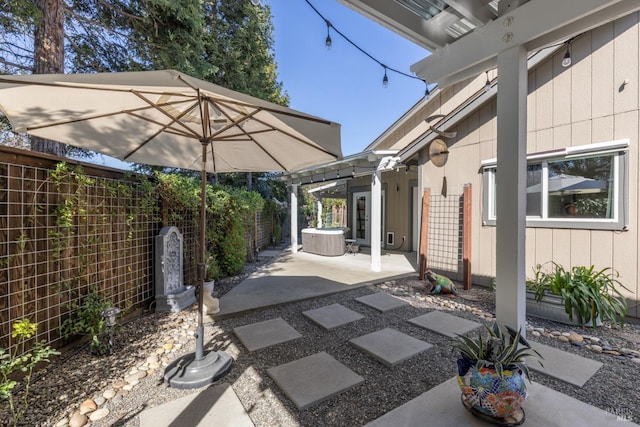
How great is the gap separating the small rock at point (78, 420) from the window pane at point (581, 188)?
250 inches

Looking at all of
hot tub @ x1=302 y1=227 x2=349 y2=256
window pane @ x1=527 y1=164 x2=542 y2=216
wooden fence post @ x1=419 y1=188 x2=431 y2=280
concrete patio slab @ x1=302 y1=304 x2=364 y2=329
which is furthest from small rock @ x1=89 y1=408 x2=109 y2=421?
hot tub @ x1=302 y1=227 x2=349 y2=256

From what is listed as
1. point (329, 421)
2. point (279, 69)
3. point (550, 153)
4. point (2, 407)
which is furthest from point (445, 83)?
point (279, 69)

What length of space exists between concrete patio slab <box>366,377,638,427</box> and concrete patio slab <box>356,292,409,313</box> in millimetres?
1948

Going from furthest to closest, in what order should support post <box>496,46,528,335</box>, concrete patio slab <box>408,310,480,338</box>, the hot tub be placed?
the hot tub
concrete patio slab <box>408,310,480,338</box>
support post <box>496,46,528,335</box>

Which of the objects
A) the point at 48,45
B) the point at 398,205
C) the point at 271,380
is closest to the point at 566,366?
the point at 271,380

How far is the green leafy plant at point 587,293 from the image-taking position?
11.1 feet

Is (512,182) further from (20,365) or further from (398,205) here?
(398,205)

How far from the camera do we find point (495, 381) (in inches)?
69.4

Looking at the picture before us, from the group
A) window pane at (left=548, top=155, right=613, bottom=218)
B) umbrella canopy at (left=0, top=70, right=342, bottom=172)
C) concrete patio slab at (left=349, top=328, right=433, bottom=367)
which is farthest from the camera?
window pane at (left=548, top=155, right=613, bottom=218)

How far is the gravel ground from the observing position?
79.2 inches

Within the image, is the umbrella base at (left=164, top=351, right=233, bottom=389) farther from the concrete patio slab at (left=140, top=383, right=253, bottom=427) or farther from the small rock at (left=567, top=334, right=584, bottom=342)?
the small rock at (left=567, top=334, right=584, bottom=342)

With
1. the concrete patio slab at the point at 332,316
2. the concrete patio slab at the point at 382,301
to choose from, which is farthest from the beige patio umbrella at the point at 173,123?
the concrete patio slab at the point at 382,301

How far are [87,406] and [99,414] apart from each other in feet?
0.52

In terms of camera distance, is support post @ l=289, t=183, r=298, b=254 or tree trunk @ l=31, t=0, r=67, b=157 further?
support post @ l=289, t=183, r=298, b=254
